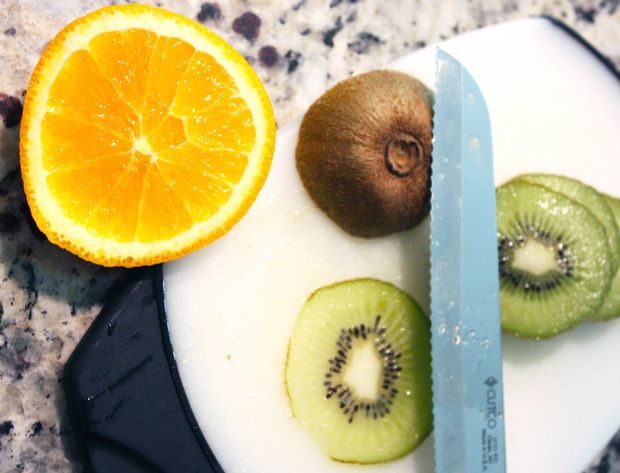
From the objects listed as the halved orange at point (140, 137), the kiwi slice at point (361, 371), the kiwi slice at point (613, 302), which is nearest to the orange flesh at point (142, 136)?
the halved orange at point (140, 137)

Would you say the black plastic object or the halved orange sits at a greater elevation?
the halved orange

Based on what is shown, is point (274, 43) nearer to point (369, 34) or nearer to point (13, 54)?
point (369, 34)

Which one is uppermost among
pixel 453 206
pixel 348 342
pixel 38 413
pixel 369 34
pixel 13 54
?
pixel 369 34

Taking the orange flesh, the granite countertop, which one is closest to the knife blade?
the orange flesh

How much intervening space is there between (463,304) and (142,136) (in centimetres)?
52

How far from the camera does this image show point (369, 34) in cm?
125

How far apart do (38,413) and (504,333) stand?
0.73 meters

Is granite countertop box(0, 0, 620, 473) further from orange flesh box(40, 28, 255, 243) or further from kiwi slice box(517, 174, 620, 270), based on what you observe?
kiwi slice box(517, 174, 620, 270)

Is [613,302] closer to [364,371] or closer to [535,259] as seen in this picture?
[535,259]

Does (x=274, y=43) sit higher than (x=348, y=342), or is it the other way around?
(x=274, y=43)

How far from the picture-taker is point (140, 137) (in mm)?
1000

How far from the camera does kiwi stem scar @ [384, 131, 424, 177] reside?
1014 mm

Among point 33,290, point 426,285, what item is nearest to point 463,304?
point 426,285

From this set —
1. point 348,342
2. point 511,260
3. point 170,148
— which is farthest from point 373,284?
point 170,148
